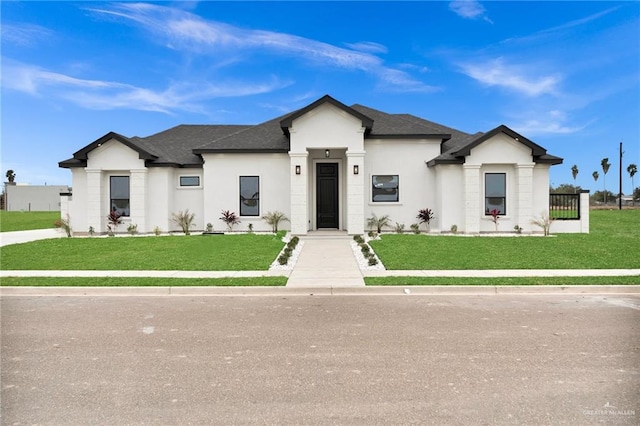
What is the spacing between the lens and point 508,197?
19.3 metres

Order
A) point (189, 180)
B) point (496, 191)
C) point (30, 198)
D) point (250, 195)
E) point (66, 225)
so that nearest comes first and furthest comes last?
point (496, 191)
point (66, 225)
point (250, 195)
point (189, 180)
point (30, 198)

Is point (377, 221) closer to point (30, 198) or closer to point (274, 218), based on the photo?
point (274, 218)

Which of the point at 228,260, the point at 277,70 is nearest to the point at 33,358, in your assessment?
the point at 228,260

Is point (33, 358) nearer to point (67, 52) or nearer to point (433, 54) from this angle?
point (67, 52)

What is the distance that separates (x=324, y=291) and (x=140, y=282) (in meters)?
4.26

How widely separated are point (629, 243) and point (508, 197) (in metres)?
4.96

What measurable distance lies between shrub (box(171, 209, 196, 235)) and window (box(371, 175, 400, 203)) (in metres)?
8.92

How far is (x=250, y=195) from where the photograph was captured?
20.2 m

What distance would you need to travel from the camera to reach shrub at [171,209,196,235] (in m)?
20.3

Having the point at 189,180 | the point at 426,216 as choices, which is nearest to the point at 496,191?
the point at 426,216

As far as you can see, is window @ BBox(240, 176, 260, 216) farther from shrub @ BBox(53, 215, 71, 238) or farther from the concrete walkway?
shrub @ BBox(53, 215, 71, 238)

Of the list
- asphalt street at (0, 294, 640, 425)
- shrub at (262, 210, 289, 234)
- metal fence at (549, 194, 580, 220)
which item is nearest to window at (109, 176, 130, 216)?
shrub at (262, 210, 289, 234)

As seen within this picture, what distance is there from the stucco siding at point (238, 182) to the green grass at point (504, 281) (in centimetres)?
1081

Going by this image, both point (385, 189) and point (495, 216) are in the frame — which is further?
point (385, 189)
